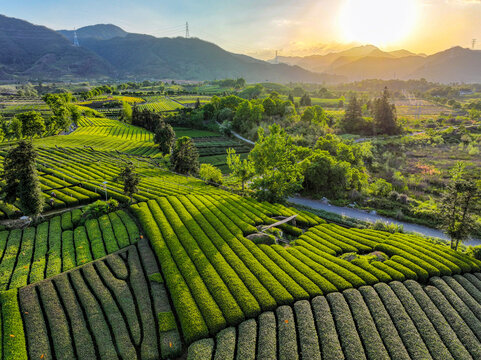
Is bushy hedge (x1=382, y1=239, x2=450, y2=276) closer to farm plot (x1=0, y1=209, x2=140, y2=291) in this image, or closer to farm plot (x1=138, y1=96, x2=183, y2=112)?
farm plot (x1=0, y1=209, x2=140, y2=291)

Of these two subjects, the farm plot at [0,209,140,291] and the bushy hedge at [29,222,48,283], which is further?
the farm plot at [0,209,140,291]

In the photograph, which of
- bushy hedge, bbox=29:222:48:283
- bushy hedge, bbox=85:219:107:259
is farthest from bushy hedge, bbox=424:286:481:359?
bushy hedge, bbox=29:222:48:283

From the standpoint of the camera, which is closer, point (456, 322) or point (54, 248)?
point (456, 322)

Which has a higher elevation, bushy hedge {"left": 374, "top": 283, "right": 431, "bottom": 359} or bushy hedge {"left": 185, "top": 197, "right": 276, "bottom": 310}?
bushy hedge {"left": 185, "top": 197, "right": 276, "bottom": 310}

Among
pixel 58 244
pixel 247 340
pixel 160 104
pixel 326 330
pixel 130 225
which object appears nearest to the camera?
pixel 247 340

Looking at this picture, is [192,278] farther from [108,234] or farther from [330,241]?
[330,241]

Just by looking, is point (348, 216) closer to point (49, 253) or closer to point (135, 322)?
point (135, 322)

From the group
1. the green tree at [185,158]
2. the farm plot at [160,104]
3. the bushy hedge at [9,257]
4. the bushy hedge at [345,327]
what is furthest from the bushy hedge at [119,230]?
the farm plot at [160,104]

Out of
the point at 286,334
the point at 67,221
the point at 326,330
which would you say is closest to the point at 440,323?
the point at 326,330
